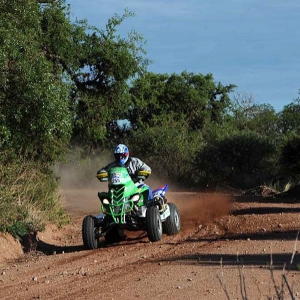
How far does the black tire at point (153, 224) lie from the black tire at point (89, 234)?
1.06 metres

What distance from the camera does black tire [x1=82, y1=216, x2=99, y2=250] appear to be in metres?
14.6

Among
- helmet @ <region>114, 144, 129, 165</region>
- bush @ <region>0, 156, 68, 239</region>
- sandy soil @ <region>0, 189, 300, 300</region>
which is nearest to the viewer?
sandy soil @ <region>0, 189, 300, 300</region>

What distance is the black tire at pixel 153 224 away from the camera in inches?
566

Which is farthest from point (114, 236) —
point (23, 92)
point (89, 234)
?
point (23, 92)

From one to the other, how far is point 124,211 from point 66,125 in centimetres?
378

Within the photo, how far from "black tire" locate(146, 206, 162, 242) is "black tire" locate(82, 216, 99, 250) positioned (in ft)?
3.47

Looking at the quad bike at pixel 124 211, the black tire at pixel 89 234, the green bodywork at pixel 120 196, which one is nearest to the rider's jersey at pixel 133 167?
the quad bike at pixel 124 211

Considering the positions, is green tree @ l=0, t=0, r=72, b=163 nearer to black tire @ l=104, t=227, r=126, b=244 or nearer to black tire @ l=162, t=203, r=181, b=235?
black tire @ l=104, t=227, r=126, b=244

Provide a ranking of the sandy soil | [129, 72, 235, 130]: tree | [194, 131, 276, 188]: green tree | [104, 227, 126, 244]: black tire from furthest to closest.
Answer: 1. [129, 72, 235, 130]: tree
2. [194, 131, 276, 188]: green tree
3. [104, 227, 126, 244]: black tire
4. the sandy soil

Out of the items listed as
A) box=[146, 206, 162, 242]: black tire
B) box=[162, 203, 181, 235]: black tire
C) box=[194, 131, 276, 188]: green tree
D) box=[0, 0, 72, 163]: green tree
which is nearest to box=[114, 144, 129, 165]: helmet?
box=[146, 206, 162, 242]: black tire

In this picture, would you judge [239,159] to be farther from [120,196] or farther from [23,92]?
[120,196]

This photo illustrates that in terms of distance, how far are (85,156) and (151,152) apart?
11.9ft

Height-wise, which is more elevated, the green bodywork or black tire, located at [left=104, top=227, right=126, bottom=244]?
the green bodywork

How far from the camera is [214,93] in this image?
2425 inches
